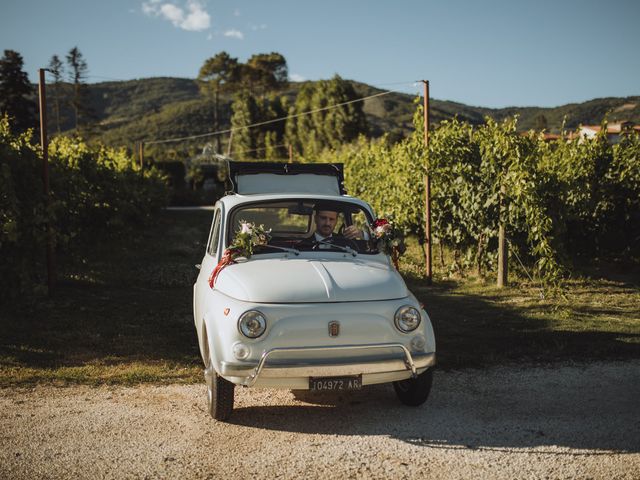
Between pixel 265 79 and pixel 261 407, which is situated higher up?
pixel 265 79

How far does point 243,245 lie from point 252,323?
3.72 feet

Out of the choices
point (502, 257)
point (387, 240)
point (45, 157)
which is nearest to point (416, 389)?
point (387, 240)

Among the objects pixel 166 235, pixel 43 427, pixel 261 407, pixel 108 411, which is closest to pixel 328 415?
pixel 261 407

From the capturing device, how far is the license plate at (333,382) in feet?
15.8

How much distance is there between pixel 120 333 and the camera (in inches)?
349

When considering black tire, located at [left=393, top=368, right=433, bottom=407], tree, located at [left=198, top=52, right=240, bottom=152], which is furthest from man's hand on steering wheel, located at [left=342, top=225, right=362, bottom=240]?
tree, located at [left=198, top=52, right=240, bottom=152]

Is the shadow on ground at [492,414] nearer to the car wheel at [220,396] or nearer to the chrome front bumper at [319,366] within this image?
the car wheel at [220,396]

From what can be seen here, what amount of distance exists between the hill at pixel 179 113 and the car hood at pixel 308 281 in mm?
68120

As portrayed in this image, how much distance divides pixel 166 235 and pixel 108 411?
19564mm

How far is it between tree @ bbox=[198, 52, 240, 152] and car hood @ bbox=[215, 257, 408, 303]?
91.2m

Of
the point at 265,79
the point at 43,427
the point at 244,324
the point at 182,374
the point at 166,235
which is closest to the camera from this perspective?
the point at 244,324

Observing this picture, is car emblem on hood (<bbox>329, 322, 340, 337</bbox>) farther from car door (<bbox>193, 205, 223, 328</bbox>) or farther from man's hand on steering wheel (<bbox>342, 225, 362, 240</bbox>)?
man's hand on steering wheel (<bbox>342, 225, 362, 240</bbox>)

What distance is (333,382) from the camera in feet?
15.9

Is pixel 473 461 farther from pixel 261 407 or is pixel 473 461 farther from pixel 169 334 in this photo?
pixel 169 334
